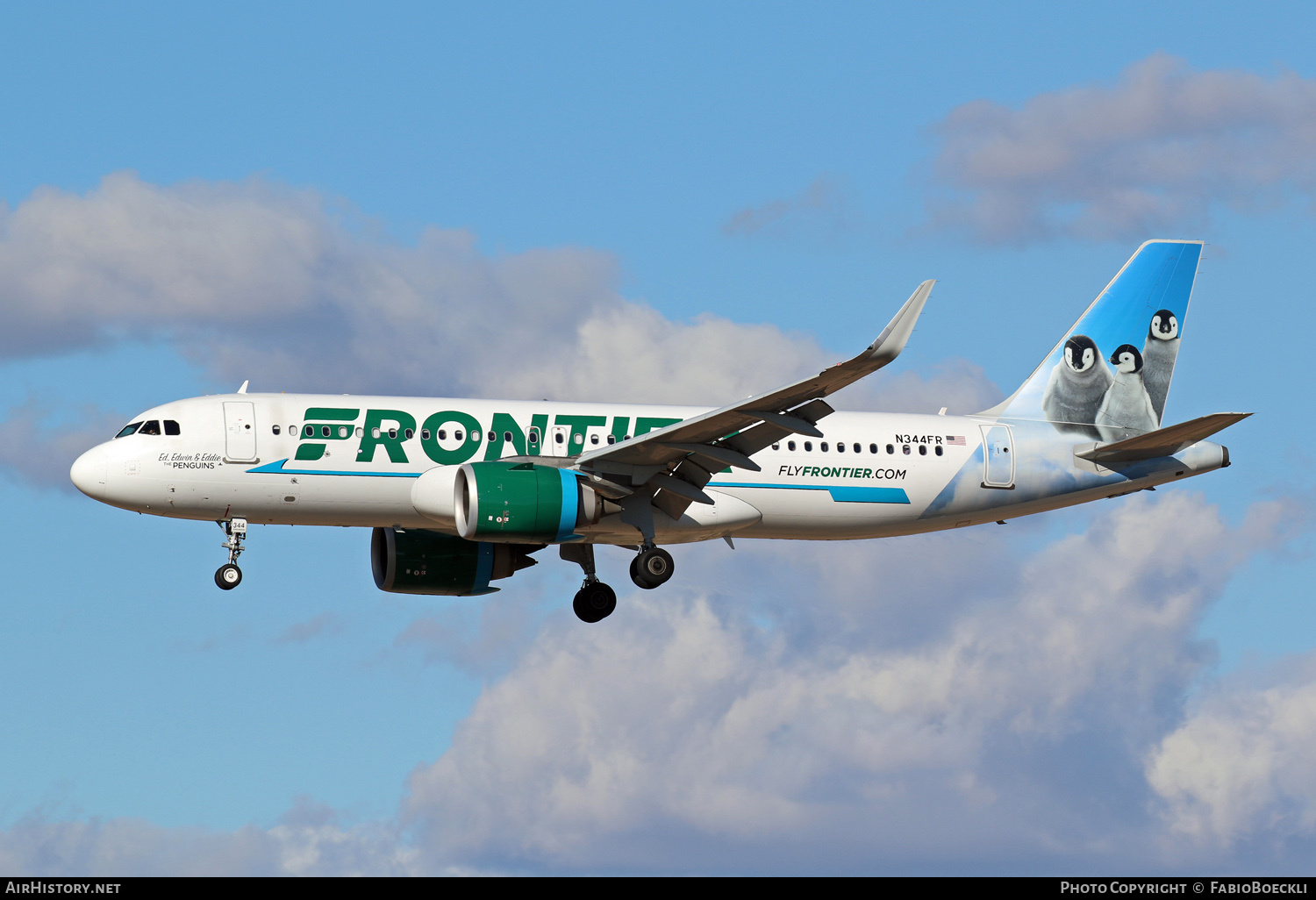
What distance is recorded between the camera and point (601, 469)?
35469 mm

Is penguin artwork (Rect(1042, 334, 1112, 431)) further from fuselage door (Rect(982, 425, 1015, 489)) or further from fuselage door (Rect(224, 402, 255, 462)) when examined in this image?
fuselage door (Rect(224, 402, 255, 462))

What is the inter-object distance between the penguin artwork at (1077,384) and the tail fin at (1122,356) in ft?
0.07

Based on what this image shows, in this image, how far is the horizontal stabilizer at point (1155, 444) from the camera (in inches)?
1485

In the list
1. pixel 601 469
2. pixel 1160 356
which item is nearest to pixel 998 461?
pixel 1160 356

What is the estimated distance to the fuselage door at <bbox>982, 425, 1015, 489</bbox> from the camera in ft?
131

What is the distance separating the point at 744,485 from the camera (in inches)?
1494

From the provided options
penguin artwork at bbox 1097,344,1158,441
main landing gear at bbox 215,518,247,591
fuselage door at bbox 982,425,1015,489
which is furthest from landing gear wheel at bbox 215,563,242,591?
penguin artwork at bbox 1097,344,1158,441

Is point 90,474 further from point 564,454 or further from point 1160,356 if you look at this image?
point 1160,356

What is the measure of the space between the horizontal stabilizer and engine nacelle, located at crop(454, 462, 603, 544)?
42.7 ft

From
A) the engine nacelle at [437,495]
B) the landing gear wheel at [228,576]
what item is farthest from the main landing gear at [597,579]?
the landing gear wheel at [228,576]
